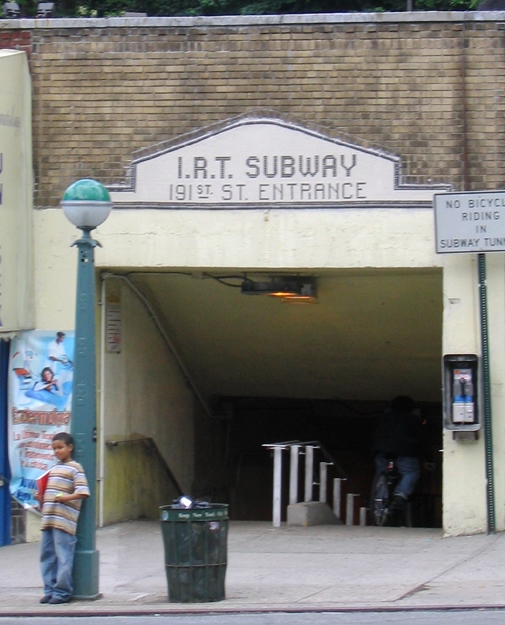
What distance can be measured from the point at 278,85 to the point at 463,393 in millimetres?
3790

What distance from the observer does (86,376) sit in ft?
29.7

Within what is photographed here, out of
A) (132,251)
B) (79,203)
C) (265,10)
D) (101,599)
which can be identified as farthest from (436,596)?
(265,10)

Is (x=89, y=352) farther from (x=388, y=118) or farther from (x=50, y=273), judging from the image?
(x=388, y=118)

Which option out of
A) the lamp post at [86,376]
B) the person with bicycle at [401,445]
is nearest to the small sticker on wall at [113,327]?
the lamp post at [86,376]

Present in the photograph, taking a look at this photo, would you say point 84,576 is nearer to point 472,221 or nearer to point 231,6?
point 472,221

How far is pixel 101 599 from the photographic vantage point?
884 centimetres

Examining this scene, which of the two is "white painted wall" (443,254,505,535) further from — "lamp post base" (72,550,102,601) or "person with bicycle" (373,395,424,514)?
"lamp post base" (72,550,102,601)

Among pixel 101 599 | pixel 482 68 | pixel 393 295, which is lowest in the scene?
pixel 101 599

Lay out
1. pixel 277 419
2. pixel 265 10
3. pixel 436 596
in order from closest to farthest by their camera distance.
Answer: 1. pixel 436 596
2. pixel 277 419
3. pixel 265 10

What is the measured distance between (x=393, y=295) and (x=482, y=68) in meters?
3.00

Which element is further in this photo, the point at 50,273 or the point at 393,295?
the point at 393,295

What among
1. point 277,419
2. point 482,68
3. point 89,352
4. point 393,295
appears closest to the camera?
point 89,352

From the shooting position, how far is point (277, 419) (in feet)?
59.2

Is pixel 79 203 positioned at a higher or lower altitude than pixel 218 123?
lower
